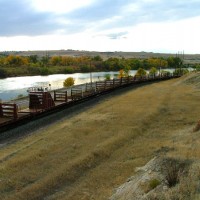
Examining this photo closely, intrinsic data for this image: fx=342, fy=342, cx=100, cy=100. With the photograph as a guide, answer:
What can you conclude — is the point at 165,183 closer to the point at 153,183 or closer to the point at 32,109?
the point at 153,183

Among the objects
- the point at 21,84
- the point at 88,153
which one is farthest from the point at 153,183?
the point at 21,84

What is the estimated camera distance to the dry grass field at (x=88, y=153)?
13125 millimetres

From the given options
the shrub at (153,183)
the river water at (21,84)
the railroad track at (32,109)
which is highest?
the railroad track at (32,109)

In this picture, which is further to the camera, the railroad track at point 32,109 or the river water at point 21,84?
the river water at point 21,84

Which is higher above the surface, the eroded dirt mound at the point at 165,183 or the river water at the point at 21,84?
the eroded dirt mound at the point at 165,183

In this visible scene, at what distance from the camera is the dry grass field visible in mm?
13125

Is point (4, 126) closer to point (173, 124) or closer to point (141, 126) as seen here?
point (141, 126)

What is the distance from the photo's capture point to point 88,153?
1697 cm

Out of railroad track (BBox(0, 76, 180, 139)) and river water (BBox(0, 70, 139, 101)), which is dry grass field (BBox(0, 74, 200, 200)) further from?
river water (BBox(0, 70, 139, 101))

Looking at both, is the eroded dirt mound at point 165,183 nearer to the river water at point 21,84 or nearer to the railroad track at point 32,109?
the railroad track at point 32,109

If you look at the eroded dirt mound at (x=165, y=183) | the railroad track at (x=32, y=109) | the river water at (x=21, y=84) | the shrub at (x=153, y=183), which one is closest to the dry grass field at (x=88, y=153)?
the eroded dirt mound at (x=165, y=183)

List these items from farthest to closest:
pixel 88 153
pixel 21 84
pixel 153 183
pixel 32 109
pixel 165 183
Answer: pixel 21 84 → pixel 32 109 → pixel 88 153 → pixel 153 183 → pixel 165 183

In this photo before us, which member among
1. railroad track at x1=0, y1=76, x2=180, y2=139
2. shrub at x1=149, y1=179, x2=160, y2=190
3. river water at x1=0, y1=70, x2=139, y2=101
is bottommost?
river water at x1=0, y1=70, x2=139, y2=101

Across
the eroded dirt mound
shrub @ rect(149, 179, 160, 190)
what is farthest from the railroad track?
shrub @ rect(149, 179, 160, 190)
